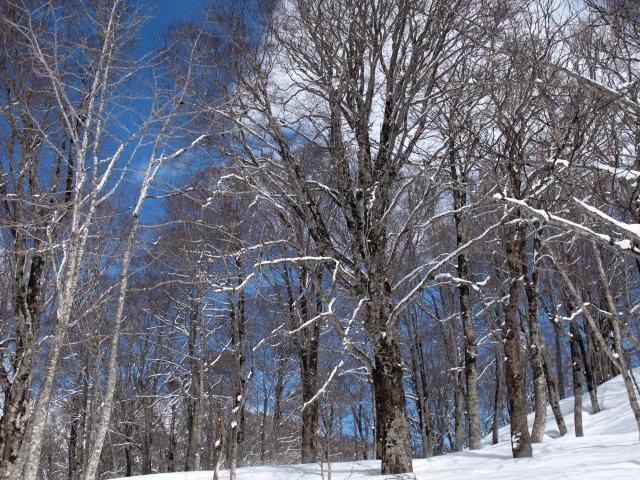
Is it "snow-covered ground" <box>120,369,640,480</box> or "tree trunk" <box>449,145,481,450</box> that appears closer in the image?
"snow-covered ground" <box>120,369,640,480</box>

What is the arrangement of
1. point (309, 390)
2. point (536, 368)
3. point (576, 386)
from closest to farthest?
point (536, 368), point (309, 390), point (576, 386)

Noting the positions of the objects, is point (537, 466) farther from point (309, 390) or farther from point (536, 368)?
point (309, 390)

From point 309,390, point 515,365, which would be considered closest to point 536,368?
point 515,365

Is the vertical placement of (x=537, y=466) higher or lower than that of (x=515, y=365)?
lower

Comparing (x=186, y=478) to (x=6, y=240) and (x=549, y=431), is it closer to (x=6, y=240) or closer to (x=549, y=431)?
(x=6, y=240)

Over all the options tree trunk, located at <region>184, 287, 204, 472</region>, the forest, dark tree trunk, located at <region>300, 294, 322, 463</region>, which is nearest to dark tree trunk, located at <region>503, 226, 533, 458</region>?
the forest

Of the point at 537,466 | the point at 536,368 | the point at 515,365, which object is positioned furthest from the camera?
the point at 536,368

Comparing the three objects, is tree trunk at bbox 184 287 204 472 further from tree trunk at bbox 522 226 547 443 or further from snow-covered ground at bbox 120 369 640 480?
tree trunk at bbox 522 226 547 443

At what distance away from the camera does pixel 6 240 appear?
34.6ft

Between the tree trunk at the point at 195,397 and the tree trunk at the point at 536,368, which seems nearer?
the tree trunk at the point at 536,368

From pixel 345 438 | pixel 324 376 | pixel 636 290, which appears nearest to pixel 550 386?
pixel 324 376

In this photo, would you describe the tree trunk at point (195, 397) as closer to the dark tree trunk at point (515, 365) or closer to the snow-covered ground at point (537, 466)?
the snow-covered ground at point (537, 466)

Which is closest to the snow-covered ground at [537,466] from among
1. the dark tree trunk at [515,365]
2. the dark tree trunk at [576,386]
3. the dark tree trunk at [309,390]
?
the dark tree trunk at [515,365]

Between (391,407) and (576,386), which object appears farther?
(576,386)
